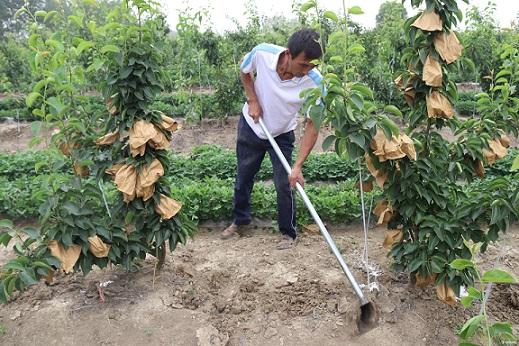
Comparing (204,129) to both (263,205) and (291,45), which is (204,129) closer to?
(263,205)

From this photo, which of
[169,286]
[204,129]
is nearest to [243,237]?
[169,286]

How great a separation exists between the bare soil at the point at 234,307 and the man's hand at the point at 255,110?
1.22 m

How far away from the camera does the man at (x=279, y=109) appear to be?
3300 mm

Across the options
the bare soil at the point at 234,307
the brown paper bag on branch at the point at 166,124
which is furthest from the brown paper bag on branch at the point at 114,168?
the bare soil at the point at 234,307

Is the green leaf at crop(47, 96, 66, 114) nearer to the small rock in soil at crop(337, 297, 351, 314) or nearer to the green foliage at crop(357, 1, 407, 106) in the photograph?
the small rock in soil at crop(337, 297, 351, 314)

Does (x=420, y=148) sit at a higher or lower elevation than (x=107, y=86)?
lower

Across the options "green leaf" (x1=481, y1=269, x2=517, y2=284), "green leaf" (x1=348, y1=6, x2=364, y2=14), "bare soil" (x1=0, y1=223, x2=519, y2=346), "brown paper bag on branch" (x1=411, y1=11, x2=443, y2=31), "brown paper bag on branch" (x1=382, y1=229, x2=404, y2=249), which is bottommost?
"bare soil" (x1=0, y1=223, x2=519, y2=346)

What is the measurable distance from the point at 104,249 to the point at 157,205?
0.46m

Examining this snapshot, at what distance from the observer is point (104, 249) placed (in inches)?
118

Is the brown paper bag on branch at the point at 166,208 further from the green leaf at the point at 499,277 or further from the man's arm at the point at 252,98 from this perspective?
the green leaf at the point at 499,277

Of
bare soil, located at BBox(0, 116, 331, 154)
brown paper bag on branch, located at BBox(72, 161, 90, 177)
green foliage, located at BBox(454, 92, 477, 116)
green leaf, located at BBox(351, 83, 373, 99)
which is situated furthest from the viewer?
green foliage, located at BBox(454, 92, 477, 116)

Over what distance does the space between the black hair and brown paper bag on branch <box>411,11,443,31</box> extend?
721mm

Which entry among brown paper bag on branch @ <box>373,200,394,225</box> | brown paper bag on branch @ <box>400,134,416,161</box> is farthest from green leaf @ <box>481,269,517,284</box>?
brown paper bag on branch @ <box>373,200,394,225</box>

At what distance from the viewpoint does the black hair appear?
10.3ft
